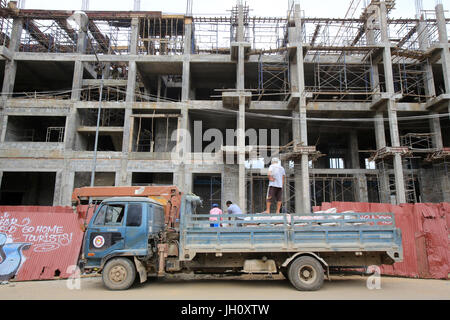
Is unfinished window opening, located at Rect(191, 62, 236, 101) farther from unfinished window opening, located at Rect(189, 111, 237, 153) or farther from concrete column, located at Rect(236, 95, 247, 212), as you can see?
concrete column, located at Rect(236, 95, 247, 212)

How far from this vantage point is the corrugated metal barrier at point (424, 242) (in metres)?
9.20

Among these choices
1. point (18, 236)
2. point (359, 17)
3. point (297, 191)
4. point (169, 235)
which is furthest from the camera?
point (359, 17)

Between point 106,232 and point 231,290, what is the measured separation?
11.4 ft

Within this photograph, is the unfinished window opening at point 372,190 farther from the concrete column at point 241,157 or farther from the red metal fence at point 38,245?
the red metal fence at point 38,245

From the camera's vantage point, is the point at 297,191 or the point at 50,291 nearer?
the point at 50,291

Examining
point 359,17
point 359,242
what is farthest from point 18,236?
point 359,17

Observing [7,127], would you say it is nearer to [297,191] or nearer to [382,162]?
[297,191]

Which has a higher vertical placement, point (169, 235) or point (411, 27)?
point (411, 27)

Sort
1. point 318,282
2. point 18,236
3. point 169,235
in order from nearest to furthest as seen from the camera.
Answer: point 318,282, point 169,235, point 18,236

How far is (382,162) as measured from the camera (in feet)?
73.1

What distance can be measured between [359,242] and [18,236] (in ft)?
33.8

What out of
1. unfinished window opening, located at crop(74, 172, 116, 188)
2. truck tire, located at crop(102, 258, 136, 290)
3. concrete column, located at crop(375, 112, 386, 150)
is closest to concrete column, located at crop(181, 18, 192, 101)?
unfinished window opening, located at crop(74, 172, 116, 188)

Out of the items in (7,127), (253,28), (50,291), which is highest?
(253,28)

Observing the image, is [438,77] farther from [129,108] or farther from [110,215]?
[110,215]
